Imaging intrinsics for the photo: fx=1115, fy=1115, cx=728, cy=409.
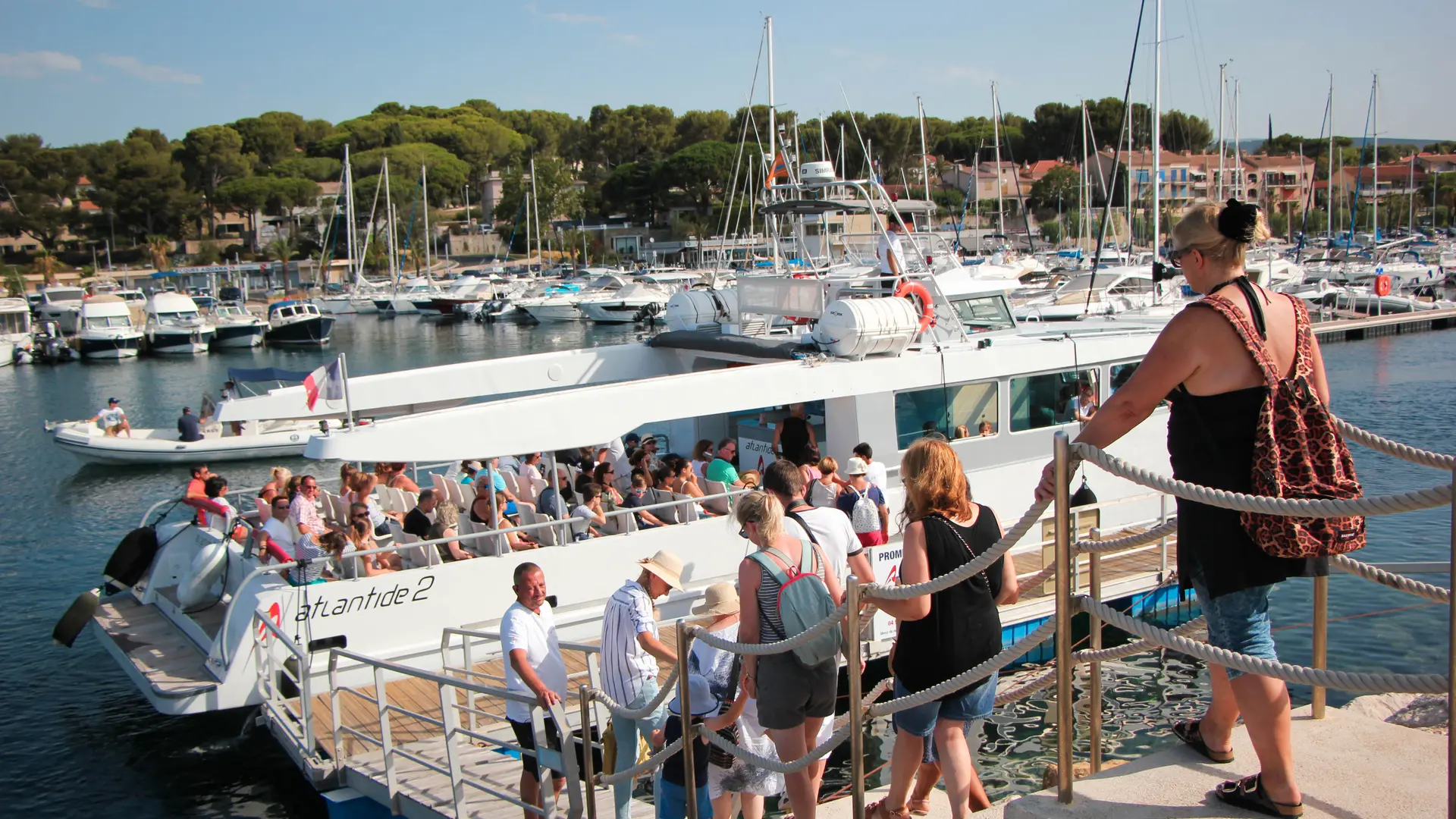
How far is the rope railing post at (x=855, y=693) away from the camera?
3660 mm

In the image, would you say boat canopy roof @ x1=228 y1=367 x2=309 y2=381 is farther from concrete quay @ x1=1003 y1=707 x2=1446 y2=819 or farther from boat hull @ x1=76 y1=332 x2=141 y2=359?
boat hull @ x1=76 y1=332 x2=141 y2=359

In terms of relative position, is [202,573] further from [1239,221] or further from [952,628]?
[1239,221]

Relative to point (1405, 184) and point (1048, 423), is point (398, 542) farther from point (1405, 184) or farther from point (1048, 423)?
point (1405, 184)

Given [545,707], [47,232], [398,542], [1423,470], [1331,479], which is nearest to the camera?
[1331,479]

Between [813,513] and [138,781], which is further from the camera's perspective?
[138,781]

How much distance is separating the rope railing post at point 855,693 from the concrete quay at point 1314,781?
0.54 metres

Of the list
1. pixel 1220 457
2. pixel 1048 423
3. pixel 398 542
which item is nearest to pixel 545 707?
pixel 1220 457

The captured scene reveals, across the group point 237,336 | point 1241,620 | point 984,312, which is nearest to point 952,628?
point 1241,620

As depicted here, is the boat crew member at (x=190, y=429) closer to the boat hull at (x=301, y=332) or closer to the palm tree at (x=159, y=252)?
the boat hull at (x=301, y=332)

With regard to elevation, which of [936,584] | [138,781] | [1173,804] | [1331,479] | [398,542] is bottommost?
[138,781]

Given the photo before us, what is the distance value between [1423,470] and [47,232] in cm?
11353

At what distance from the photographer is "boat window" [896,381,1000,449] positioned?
12.6m

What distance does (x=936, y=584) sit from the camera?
3.41m

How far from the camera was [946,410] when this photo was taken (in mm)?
12852
